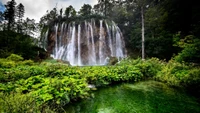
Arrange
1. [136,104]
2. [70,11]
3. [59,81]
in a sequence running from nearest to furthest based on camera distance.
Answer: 1. [59,81]
2. [136,104]
3. [70,11]

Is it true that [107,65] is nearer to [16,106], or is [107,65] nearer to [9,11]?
[16,106]

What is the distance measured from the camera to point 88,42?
79.9 feet

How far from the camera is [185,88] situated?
7.25m

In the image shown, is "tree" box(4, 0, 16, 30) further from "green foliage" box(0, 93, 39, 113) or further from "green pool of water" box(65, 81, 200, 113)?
"green foliage" box(0, 93, 39, 113)

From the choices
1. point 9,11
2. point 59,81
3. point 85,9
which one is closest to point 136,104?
point 59,81

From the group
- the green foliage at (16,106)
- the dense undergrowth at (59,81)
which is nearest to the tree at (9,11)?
the dense undergrowth at (59,81)

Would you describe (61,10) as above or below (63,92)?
above

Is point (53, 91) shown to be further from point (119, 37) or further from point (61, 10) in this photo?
point (61, 10)

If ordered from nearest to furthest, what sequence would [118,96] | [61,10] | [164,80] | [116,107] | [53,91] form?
1. [53,91]
2. [116,107]
3. [118,96]
4. [164,80]
5. [61,10]

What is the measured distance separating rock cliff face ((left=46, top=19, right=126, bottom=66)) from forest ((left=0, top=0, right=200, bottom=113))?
170 centimetres

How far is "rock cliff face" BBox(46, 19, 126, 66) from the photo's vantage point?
23625 mm

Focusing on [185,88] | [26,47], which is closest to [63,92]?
[185,88]

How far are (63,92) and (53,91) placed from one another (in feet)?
1.07

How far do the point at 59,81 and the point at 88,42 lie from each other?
20.1m
